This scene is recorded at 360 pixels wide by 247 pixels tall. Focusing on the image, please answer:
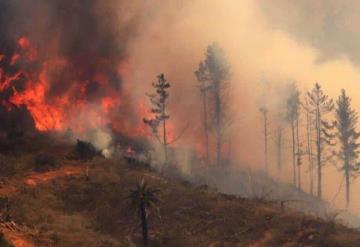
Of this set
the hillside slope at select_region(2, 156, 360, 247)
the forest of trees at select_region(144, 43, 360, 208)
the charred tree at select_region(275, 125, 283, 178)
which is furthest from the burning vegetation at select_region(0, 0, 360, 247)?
the charred tree at select_region(275, 125, 283, 178)

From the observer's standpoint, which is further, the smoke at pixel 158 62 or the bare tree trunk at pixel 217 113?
the bare tree trunk at pixel 217 113

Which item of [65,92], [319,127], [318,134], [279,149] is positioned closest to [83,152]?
[65,92]

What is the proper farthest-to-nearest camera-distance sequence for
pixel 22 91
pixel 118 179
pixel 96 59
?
pixel 96 59, pixel 22 91, pixel 118 179

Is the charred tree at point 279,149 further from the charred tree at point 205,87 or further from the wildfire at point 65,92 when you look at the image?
the wildfire at point 65,92

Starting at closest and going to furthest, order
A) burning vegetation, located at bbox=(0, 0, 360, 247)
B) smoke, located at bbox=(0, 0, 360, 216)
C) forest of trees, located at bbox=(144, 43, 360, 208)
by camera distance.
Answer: burning vegetation, located at bbox=(0, 0, 360, 247), forest of trees, located at bbox=(144, 43, 360, 208), smoke, located at bbox=(0, 0, 360, 216)

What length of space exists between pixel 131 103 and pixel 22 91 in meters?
16.2

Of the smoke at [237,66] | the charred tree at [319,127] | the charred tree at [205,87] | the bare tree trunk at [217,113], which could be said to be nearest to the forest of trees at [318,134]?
the charred tree at [319,127]

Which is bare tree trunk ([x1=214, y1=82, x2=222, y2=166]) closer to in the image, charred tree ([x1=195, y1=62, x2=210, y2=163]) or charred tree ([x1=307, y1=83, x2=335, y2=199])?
charred tree ([x1=195, y1=62, x2=210, y2=163])

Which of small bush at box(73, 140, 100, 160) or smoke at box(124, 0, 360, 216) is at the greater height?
smoke at box(124, 0, 360, 216)

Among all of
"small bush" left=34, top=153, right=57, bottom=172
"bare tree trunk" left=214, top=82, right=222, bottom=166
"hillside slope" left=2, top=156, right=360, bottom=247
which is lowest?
"hillside slope" left=2, top=156, right=360, bottom=247

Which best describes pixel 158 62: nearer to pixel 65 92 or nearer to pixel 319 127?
pixel 65 92

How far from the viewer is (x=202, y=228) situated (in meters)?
41.8

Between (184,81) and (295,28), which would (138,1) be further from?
(295,28)

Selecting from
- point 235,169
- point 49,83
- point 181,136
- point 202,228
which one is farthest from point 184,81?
point 202,228
